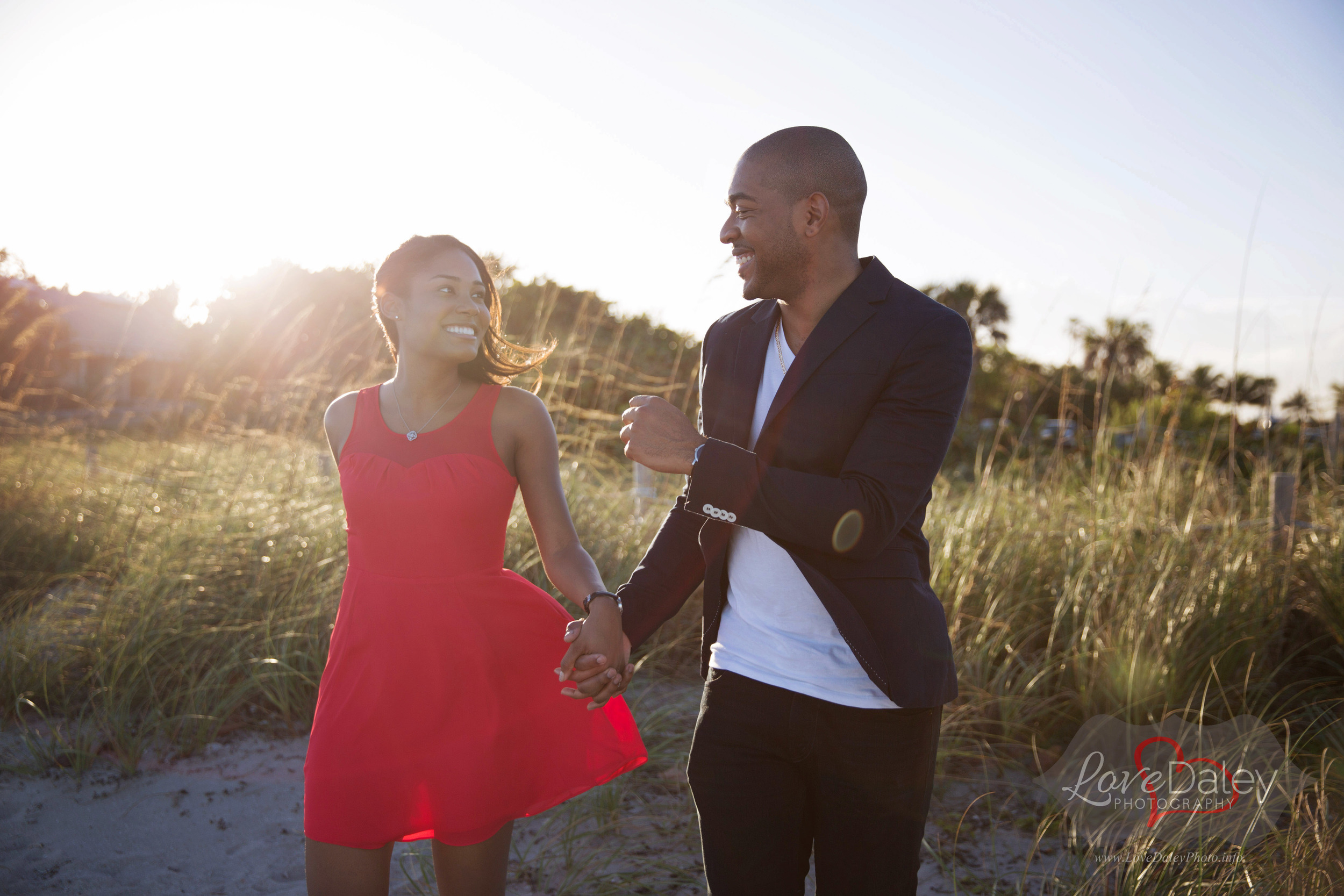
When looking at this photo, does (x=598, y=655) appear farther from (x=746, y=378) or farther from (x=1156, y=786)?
(x=1156, y=786)

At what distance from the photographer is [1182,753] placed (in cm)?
330

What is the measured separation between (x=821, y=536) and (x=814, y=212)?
69cm

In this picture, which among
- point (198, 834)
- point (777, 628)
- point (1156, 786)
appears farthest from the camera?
point (198, 834)

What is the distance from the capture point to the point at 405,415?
7.40ft

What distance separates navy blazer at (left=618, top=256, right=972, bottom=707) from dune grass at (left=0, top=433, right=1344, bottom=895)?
1.56 m

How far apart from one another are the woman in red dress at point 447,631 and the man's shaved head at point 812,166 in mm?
951

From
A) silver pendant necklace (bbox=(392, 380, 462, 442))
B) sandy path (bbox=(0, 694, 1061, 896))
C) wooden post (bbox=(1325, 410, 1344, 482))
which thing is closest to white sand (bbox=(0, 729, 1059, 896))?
sandy path (bbox=(0, 694, 1061, 896))

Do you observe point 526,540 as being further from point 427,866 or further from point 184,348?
point 184,348

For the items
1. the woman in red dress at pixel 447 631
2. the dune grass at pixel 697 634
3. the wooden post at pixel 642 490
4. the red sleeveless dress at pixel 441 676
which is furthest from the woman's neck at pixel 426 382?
the wooden post at pixel 642 490

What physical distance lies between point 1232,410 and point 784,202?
4480mm

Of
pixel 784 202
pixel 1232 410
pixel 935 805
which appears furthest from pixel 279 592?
pixel 1232 410

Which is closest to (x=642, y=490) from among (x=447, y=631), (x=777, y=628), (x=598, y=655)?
(x=447, y=631)

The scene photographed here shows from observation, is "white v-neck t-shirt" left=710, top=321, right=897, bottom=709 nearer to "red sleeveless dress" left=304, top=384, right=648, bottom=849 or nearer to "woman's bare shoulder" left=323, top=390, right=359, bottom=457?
"red sleeveless dress" left=304, top=384, right=648, bottom=849

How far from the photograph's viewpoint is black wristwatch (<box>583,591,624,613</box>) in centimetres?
191
